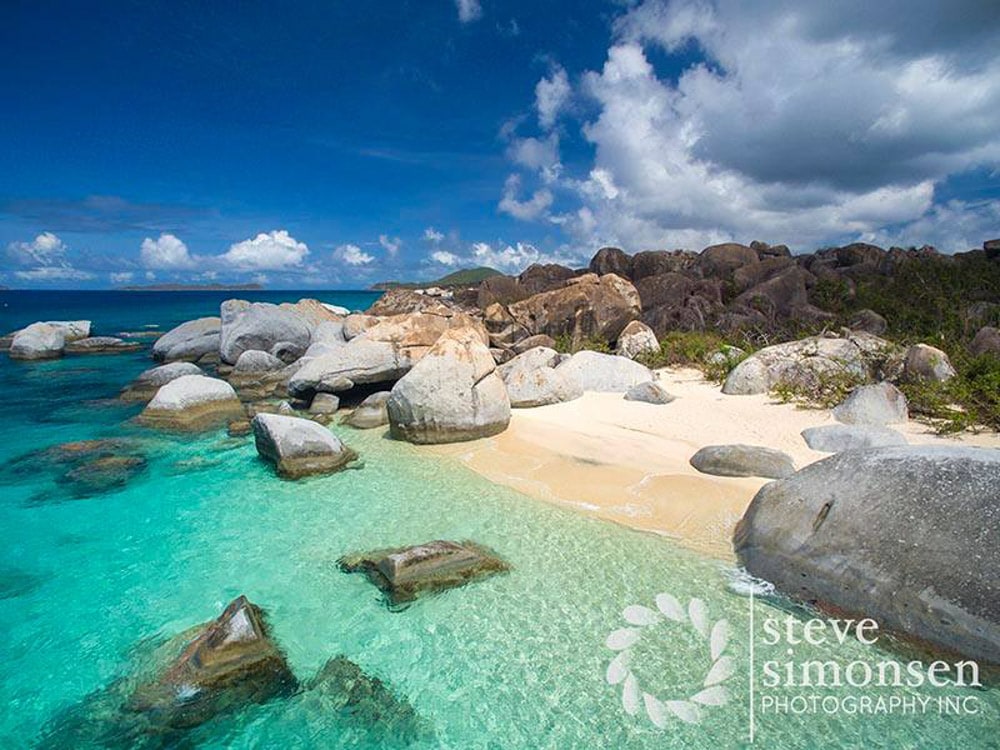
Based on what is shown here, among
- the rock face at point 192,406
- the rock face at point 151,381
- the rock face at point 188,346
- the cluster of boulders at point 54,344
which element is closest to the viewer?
the rock face at point 192,406

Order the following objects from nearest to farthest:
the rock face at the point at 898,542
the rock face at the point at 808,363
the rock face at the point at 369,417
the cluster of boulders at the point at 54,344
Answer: the rock face at the point at 898,542, the rock face at the point at 808,363, the rock face at the point at 369,417, the cluster of boulders at the point at 54,344

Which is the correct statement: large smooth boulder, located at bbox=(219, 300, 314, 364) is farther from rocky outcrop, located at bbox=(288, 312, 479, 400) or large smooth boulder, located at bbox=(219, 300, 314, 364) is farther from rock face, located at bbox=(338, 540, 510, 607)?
rock face, located at bbox=(338, 540, 510, 607)

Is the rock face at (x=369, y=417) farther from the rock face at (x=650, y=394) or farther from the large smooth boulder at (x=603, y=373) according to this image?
the rock face at (x=650, y=394)

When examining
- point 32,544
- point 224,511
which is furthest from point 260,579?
point 32,544

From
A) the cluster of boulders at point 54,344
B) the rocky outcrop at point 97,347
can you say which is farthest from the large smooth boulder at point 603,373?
the cluster of boulders at point 54,344

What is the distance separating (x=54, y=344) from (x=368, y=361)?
22380mm

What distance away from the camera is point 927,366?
10.6 metres

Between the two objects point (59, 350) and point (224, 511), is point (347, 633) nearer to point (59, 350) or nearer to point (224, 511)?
point (224, 511)

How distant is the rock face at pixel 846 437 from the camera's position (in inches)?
331

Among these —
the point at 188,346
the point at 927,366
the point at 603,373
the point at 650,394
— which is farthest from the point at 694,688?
the point at 188,346

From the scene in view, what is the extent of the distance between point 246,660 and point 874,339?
14.7 meters

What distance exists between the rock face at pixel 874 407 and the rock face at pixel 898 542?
4625mm

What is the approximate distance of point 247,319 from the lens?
21766mm

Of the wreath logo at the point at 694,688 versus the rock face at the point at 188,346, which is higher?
the rock face at the point at 188,346
